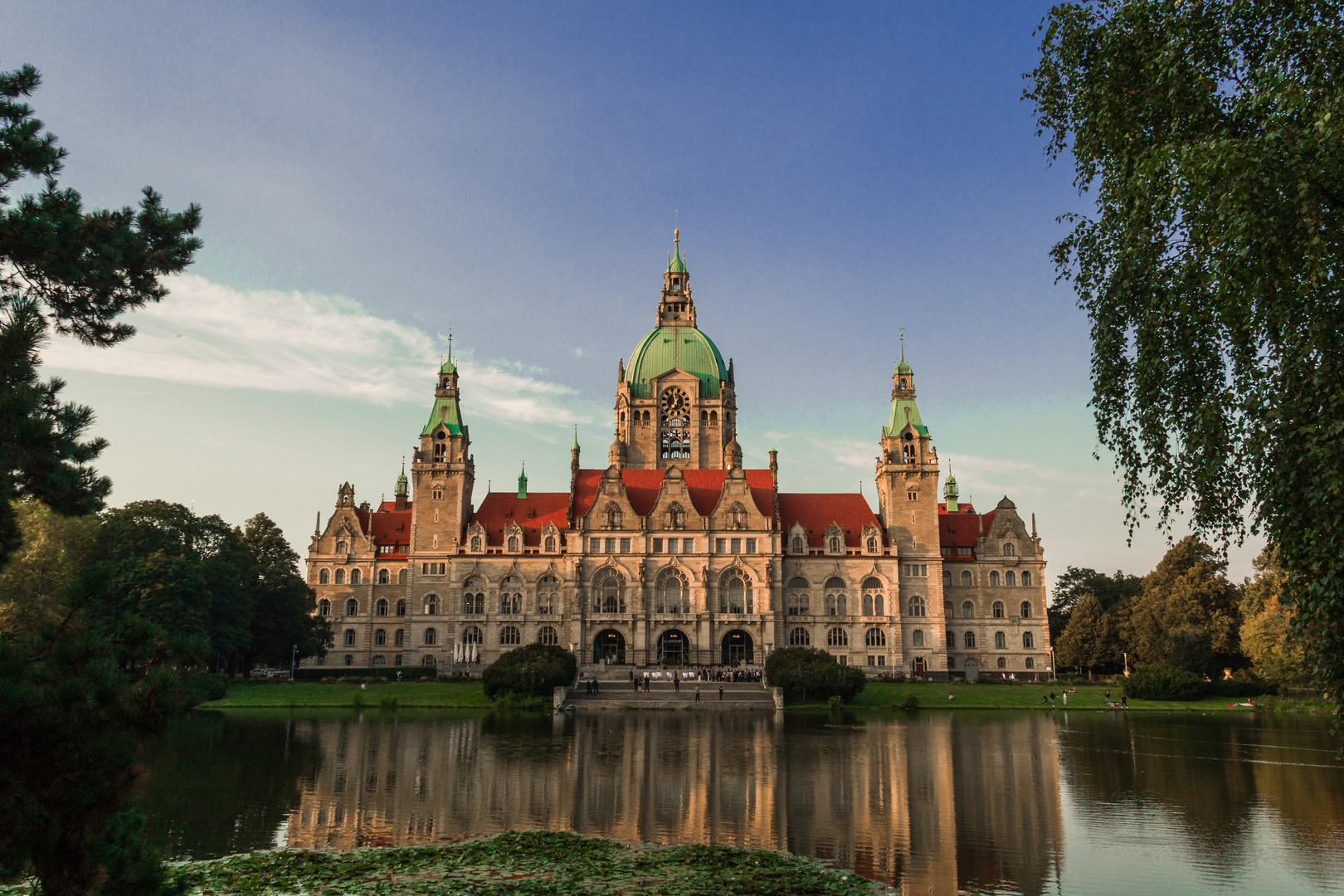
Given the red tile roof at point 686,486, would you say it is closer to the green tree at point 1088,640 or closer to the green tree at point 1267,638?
the green tree at point 1088,640

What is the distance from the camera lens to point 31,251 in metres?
10.3

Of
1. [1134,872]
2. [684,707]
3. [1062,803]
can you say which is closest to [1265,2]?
[1134,872]

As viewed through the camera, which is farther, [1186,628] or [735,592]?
[735,592]

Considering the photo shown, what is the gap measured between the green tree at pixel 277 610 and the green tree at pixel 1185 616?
227 feet

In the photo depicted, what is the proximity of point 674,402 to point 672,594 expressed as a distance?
2441 cm

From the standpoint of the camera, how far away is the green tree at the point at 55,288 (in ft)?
28.3

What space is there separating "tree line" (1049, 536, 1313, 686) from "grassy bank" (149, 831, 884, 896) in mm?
49181

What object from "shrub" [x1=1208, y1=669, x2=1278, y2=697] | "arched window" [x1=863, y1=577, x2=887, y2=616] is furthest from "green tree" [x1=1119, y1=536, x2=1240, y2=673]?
"arched window" [x1=863, y1=577, x2=887, y2=616]

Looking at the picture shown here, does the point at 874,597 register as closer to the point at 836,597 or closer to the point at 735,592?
the point at 836,597

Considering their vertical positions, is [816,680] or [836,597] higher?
[836,597]

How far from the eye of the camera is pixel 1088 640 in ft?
282

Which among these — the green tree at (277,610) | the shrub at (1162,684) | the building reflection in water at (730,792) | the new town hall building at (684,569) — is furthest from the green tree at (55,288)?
the new town hall building at (684,569)

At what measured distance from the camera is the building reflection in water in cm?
1917

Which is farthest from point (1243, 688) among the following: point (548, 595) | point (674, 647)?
point (548, 595)
